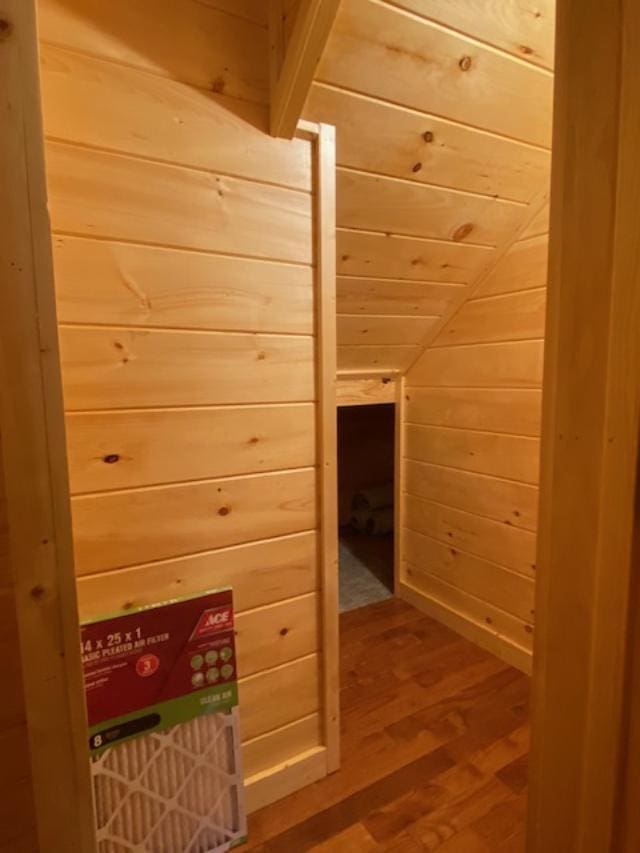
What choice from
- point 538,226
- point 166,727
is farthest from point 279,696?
point 538,226

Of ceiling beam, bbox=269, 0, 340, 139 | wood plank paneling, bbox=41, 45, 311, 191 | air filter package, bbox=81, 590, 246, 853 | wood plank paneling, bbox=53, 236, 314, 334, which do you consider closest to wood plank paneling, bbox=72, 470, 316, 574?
air filter package, bbox=81, 590, 246, 853

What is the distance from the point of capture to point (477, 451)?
2041 mm

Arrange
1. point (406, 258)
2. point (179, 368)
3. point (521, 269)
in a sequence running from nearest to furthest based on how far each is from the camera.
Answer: point (179, 368)
point (406, 258)
point (521, 269)

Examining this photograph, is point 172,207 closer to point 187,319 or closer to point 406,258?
point 187,319

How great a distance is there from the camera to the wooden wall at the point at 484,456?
1.79m

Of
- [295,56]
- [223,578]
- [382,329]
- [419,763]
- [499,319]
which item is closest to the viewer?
[295,56]

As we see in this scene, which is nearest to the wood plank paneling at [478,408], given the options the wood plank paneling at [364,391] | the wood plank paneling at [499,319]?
the wood plank paneling at [364,391]

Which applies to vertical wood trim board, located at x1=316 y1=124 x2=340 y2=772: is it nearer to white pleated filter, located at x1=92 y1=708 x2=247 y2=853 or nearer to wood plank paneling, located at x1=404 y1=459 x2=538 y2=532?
white pleated filter, located at x1=92 y1=708 x2=247 y2=853

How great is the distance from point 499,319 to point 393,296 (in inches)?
17.8

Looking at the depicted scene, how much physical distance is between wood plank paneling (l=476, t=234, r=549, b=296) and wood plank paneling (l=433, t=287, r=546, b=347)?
0.03 metres

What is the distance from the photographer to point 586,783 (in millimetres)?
502

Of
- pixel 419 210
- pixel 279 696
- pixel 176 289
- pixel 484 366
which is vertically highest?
pixel 419 210

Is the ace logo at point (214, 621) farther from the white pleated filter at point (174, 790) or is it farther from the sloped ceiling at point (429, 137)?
the sloped ceiling at point (429, 137)

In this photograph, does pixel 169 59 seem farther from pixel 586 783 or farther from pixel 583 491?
pixel 586 783
